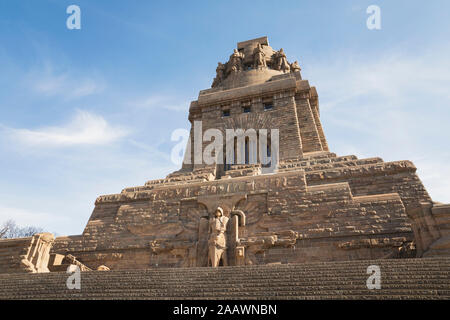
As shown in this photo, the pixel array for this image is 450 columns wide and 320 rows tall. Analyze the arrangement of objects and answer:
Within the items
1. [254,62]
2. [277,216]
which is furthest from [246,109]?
[277,216]

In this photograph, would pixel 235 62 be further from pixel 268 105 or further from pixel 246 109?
pixel 268 105

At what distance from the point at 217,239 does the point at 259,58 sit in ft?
51.8

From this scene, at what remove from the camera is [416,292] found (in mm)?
5020

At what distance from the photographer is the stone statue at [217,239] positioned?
33.4ft

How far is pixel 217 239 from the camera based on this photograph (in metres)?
10.4

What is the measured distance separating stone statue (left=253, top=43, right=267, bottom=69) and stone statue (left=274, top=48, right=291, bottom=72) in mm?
1030

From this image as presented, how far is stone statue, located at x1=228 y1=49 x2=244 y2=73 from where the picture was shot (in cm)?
2270

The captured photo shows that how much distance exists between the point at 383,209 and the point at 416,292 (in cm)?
523

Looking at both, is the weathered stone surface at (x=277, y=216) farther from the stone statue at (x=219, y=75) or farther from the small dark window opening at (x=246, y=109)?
the stone statue at (x=219, y=75)

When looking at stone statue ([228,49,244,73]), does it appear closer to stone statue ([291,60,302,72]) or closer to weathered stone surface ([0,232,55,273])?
stone statue ([291,60,302,72])

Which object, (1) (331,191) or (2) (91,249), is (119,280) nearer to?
(2) (91,249)

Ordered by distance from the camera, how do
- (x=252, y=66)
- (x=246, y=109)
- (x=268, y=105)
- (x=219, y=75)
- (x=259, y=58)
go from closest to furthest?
1. (x=268, y=105)
2. (x=246, y=109)
3. (x=259, y=58)
4. (x=252, y=66)
5. (x=219, y=75)
